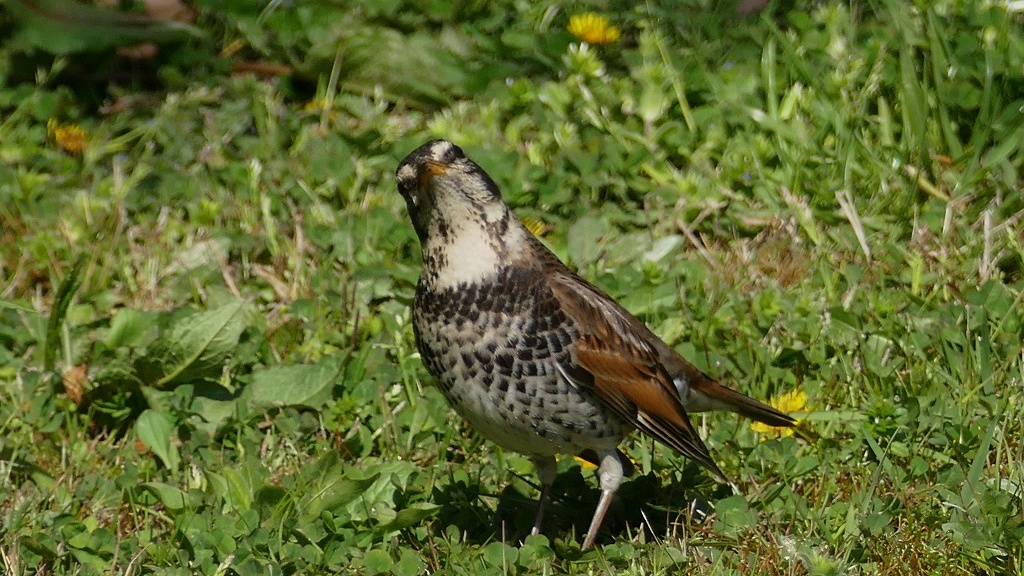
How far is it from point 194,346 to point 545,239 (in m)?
1.65

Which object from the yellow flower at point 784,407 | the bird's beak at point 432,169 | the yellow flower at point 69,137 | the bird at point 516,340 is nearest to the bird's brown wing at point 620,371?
the bird at point 516,340

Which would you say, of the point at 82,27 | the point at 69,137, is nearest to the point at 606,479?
the point at 69,137

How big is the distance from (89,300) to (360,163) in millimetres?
1347

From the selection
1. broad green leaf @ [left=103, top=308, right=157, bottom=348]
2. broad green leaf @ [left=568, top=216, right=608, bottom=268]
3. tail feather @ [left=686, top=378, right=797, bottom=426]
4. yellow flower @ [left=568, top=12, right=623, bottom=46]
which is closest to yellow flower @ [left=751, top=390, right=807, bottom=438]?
tail feather @ [left=686, top=378, right=797, bottom=426]

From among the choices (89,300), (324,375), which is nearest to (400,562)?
(324,375)

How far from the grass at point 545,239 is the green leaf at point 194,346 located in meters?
0.01

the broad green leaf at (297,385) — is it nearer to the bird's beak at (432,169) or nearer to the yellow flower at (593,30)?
the bird's beak at (432,169)

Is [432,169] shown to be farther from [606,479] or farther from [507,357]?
[606,479]

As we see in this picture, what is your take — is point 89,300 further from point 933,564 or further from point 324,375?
point 933,564

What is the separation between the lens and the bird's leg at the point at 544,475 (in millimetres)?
4379

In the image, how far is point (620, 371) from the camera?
13.6 feet

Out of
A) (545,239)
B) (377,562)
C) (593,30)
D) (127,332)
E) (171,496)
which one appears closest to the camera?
(377,562)

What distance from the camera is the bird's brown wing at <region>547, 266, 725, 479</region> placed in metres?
4.08

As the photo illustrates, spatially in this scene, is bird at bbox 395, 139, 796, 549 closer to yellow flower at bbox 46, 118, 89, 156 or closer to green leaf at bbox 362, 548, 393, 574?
green leaf at bbox 362, 548, 393, 574
